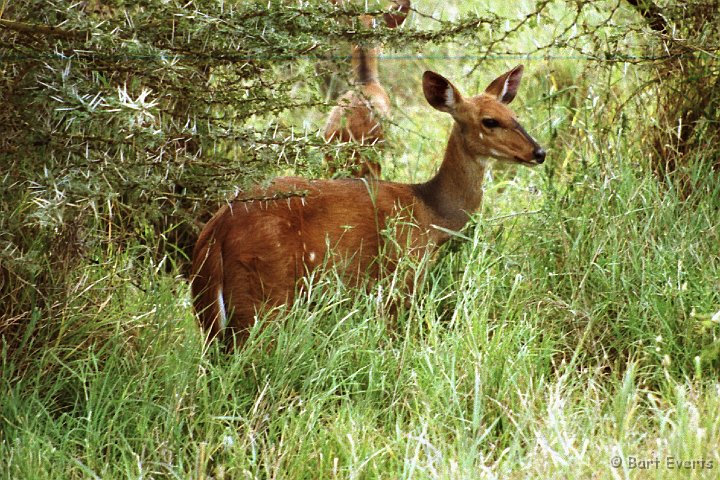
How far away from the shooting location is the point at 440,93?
225 inches

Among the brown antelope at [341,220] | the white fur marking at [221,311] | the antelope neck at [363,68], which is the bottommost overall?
the white fur marking at [221,311]

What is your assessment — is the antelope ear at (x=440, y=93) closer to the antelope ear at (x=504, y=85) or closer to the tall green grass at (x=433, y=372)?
the antelope ear at (x=504, y=85)

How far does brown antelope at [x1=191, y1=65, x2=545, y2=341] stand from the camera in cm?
479

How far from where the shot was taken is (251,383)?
4.27 metres

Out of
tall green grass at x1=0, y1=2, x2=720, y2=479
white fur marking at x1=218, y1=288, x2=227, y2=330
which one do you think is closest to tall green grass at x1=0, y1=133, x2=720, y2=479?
tall green grass at x1=0, y1=2, x2=720, y2=479

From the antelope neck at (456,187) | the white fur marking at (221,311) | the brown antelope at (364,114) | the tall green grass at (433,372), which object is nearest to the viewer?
the tall green grass at (433,372)

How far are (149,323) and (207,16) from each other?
1435 millimetres

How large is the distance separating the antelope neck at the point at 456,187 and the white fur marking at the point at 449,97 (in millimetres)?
107

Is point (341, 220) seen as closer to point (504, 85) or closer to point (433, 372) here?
point (433, 372)

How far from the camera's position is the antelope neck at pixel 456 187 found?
221 inches

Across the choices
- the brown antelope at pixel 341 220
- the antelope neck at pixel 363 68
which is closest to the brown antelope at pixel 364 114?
the antelope neck at pixel 363 68

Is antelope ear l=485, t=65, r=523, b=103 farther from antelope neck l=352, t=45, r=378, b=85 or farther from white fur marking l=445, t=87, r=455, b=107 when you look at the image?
antelope neck l=352, t=45, r=378, b=85

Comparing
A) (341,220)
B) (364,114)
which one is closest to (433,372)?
(341,220)

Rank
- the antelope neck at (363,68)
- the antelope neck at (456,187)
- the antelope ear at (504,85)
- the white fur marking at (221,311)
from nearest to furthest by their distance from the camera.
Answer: the white fur marking at (221,311) → the antelope neck at (456,187) → the antelope ear at (504,85) → the antelope neck at (363,68)
